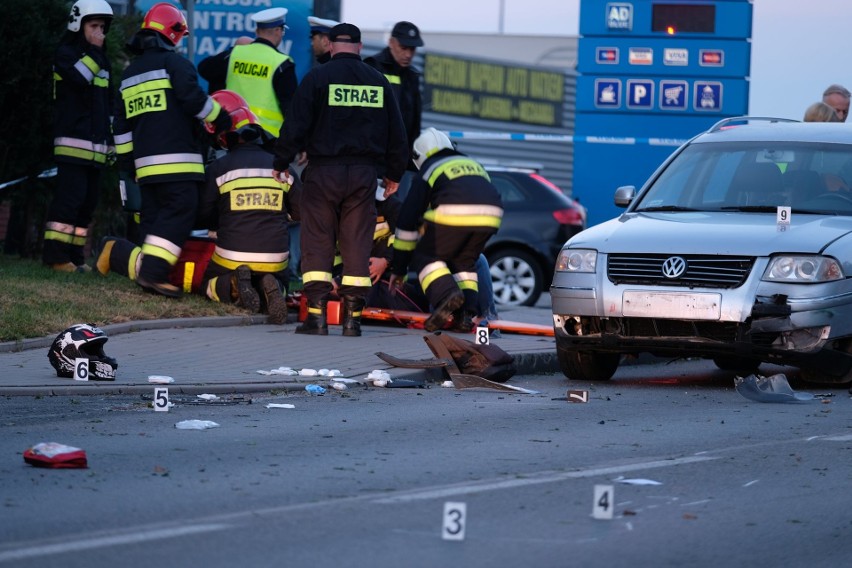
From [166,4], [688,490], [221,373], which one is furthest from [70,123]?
[688,490]

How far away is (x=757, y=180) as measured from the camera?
11.8m

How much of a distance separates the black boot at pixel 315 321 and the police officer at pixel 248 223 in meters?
0.65

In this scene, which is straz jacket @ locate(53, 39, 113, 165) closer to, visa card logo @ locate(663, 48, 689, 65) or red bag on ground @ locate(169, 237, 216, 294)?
red bag on ground @ locate(169, 237, 216, 294)

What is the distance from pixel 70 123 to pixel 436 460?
829 centimetres

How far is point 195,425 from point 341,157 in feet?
15.4

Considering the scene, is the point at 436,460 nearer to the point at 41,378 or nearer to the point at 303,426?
the point at 303,426

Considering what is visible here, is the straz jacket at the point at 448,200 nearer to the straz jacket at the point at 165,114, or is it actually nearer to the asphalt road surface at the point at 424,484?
the straz jacket at the point at 165,114

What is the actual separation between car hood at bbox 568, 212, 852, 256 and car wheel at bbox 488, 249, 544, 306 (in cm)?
802

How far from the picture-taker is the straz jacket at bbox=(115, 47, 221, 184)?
537 inches

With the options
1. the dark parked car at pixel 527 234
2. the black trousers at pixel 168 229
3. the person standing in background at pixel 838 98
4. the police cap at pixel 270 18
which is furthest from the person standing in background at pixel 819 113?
the black trousers at pixel 168 229

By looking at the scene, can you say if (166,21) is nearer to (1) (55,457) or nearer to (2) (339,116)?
(2) (339,116)

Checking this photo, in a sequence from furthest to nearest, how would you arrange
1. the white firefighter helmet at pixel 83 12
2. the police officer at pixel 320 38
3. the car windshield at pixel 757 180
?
the police officer at pixel 320 38 < the white firefighter helmet at pixel 83 12 < the car windshield at pixel 757 180

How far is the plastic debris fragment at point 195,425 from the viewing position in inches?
324

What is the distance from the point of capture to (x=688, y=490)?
22.3ft
